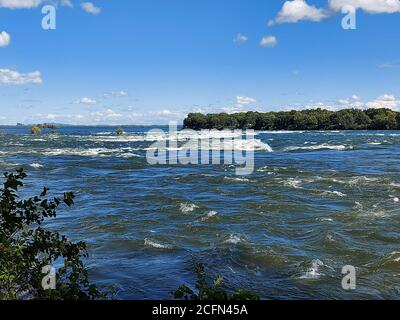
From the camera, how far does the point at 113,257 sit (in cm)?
1334

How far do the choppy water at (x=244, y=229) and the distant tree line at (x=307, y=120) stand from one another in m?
111

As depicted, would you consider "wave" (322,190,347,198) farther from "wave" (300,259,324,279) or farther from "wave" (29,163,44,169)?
"wave" (29,163,44,169)

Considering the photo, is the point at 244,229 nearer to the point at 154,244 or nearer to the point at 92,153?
the point at 154,244

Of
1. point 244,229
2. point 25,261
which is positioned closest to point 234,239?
point 244,229

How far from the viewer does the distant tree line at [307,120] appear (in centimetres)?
13550

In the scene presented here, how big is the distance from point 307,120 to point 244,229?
14228cm

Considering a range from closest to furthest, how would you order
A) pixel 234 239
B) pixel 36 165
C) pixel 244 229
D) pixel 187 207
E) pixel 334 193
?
pixel 234 239
pixel 244 229
pixel 187 207
pixel 334 193
pixel 36 165

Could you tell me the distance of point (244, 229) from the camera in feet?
54.5

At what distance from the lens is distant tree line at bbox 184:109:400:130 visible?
136 metres

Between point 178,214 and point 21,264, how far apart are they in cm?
1274

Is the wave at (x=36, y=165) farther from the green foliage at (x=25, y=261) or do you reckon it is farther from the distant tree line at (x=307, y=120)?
the distant tree line at (x=307, y=120)

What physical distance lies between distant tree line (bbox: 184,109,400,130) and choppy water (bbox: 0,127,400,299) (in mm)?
111434

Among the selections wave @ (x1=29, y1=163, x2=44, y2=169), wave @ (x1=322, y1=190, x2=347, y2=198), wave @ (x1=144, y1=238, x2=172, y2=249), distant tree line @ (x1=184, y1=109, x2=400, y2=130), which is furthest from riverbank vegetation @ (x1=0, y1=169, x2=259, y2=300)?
distant tree line @ (x1=184, y1=109, x2=400, y2=130)

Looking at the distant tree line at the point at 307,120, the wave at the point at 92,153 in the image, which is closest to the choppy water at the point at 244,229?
the wave at the point at 92,153
